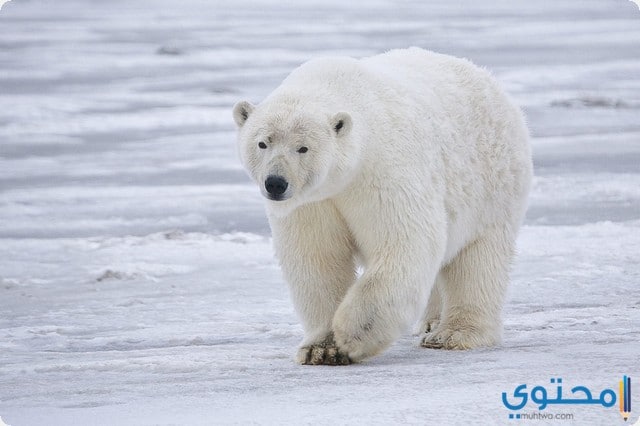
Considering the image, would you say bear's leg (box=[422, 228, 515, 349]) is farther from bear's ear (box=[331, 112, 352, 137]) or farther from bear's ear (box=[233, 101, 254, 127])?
bear's ear (box=[233, 101, 254, 127])

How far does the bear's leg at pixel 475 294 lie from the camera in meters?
5.62

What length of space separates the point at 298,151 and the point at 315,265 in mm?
656

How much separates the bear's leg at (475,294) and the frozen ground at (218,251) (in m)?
0.16

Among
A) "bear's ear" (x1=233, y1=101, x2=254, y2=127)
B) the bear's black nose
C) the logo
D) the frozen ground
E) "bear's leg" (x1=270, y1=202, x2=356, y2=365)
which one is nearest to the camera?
the logo

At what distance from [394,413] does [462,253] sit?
194 centimetres

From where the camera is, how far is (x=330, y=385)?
4.57m

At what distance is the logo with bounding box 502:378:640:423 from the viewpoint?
3922 mm

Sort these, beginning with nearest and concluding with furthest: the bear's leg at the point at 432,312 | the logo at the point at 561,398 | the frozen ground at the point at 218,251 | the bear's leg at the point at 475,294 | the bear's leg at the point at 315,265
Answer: the logo at the point at 561,398 < the frozen ground at the point at 218,251 < the bear's leg at the point at 315,265 < the bear's leg at the point at 475,294 < the bear's leg at the point at 432,312

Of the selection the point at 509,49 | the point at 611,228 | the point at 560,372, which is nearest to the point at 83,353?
the point at 560,372

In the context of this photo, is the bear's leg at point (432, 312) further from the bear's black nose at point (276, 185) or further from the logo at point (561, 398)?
the logo at point (561, 398)

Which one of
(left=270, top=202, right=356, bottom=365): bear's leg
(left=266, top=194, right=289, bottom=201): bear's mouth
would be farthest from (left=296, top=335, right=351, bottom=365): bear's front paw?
(left=266, top=194, right=289, bottom=201): bear's mouth

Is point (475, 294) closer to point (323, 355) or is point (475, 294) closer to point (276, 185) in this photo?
point (323, 355)

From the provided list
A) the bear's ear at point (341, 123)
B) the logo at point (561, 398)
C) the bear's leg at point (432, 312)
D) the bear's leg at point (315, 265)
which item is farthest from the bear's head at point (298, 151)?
the bear's leg at point (432, 312)

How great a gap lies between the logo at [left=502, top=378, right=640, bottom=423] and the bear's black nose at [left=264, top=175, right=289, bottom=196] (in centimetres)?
123
